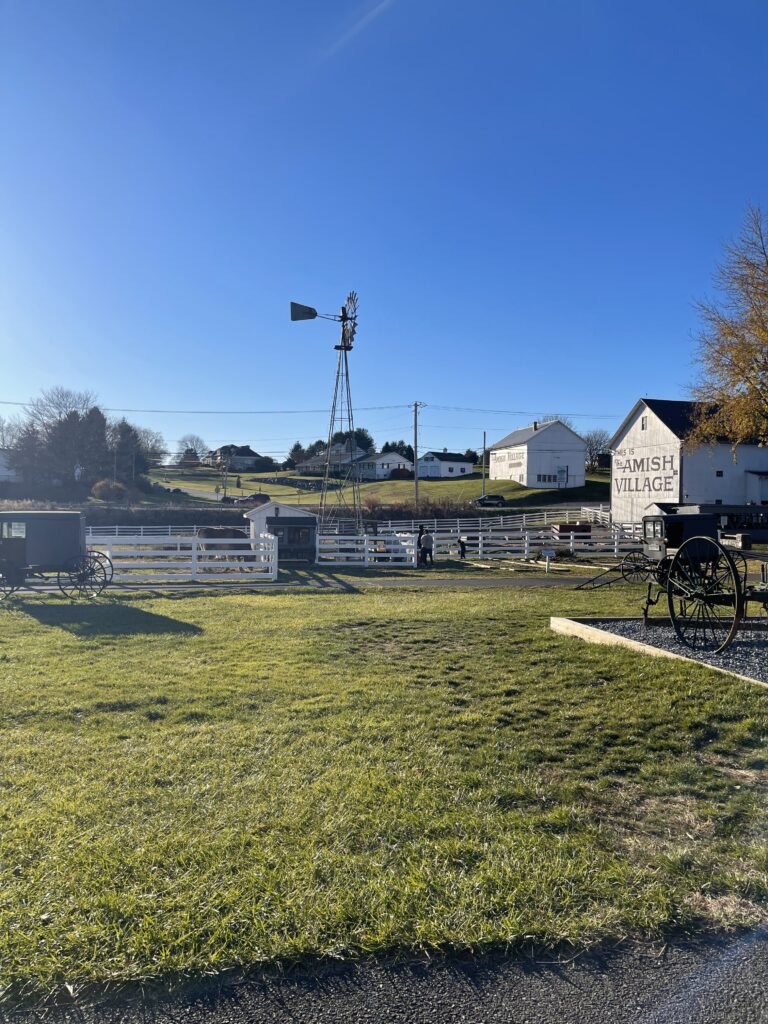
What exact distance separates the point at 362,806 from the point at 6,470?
7766 cm

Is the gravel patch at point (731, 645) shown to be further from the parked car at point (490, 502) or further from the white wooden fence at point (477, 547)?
the parked car at point (490, 502)

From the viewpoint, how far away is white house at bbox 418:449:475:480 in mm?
92812

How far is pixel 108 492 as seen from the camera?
67250 mm

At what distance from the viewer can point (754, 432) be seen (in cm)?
3084

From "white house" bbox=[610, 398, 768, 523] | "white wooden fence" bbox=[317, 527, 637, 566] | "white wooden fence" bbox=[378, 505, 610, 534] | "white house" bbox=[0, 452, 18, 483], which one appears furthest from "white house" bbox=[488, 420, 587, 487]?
"white house" bbox=[0, 452, 18, 483]

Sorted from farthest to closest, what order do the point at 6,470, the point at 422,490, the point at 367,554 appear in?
1. the point at 422,490
2. the point at 6,470
3. the point at 367,554

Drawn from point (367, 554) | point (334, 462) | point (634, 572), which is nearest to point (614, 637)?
point (634, 572)

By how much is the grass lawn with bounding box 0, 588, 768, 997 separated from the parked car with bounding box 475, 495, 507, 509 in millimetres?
55880

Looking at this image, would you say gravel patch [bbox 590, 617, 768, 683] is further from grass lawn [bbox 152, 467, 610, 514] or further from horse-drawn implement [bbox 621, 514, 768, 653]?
grass lawn [bbox 152, 467, 610, 514]

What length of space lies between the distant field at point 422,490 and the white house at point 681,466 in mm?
21184

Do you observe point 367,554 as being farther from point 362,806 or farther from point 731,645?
point 362,806

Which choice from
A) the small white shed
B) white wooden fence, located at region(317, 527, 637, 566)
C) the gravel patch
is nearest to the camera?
the gravel patch

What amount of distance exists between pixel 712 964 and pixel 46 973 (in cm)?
250

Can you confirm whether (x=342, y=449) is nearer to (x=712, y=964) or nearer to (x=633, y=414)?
(x=633, y=414)
